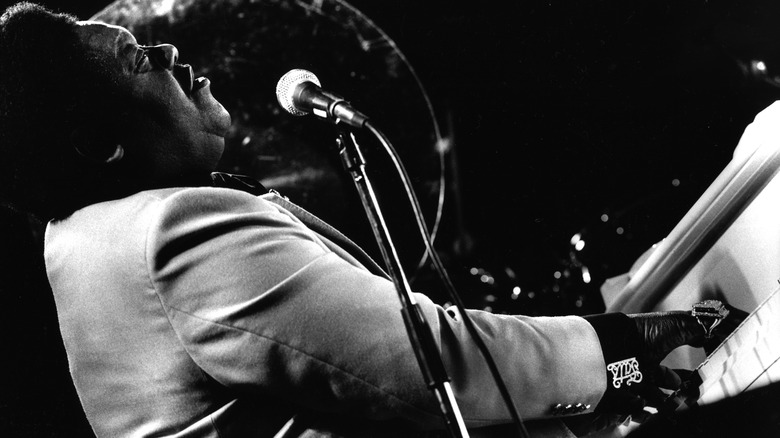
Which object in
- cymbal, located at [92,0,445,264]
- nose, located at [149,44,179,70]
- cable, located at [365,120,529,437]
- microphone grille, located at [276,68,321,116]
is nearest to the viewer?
cable, located at [365,120,529,437]

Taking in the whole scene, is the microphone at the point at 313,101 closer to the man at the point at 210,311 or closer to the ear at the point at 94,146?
the man at the point at 210,311

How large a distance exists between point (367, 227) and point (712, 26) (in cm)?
170

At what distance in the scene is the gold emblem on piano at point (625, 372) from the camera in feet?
4.77

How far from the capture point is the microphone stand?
1.12 meters

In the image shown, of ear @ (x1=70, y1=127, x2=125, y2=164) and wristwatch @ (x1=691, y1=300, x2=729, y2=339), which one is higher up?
wristwatch @ (x1=691, y1=300, x2=729, y2=339)

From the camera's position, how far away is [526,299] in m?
3.52

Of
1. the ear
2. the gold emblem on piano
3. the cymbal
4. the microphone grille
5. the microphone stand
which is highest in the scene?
the microphone grille

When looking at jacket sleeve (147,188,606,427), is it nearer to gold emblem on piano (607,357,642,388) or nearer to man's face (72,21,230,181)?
gold emblem on piano (607,357,642,388)

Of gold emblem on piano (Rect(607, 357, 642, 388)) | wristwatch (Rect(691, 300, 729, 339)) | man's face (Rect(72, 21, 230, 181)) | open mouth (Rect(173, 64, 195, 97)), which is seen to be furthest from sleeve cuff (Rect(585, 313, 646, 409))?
open mouth (Rect(173, 64, 195, 97))

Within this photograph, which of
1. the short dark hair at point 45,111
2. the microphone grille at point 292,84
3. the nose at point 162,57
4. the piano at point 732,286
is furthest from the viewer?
the nose at point 162,57

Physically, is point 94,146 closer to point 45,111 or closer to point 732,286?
point 45,111

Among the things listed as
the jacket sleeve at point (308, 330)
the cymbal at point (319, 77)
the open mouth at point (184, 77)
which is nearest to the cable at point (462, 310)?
the jacket sleeve at point (308, 330)

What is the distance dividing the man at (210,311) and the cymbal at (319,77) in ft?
4.84

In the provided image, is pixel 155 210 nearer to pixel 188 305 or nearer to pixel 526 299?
pixel 188 305
